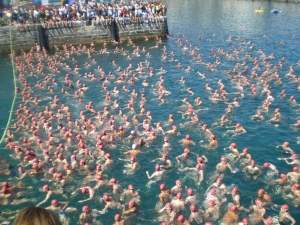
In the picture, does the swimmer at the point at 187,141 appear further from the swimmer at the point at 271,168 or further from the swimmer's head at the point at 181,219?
the swimmer's head at the point at 181,219

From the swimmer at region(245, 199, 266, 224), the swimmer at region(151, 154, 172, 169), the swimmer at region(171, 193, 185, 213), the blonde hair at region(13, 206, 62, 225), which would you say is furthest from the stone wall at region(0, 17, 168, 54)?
the blonde hair at region(13, 206, 62, 225)

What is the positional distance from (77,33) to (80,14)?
357 centimetres

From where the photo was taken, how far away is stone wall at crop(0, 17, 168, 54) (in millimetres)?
43272

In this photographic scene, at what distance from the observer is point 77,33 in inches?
1836

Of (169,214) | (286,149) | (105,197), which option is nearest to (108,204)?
(105,197)

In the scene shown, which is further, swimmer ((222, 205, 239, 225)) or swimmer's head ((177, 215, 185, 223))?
swimmer ((222, 205, 239, 225))

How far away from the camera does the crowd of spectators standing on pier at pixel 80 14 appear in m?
44.6

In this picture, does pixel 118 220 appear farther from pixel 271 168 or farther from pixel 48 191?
pixel 271 168

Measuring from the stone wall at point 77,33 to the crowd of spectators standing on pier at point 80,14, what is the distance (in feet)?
2.25

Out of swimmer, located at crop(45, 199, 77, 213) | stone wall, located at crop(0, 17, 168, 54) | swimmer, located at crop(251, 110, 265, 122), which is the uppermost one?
stone wall, located at crop(0, 17, 168, 54)

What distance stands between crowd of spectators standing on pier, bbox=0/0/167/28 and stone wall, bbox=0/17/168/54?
686 millimetres

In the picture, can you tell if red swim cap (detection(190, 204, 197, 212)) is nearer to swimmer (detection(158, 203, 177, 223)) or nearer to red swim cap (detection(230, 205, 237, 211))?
swimmer (detection(158, 203, 177, 223))

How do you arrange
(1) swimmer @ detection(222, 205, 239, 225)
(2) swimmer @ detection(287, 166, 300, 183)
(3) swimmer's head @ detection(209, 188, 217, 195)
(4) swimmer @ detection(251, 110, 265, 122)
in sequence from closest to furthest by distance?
(1) swimmer @ detection(222, 205, 239, 225) → (3) swimmer's head @ detection(209, 188, 217, 195) → (2) swimmer @ detection(287, 166, 300, 183) → (4) swimmer @ detection(251, 110, 265, 122)

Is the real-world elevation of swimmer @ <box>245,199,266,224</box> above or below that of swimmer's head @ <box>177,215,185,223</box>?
below
